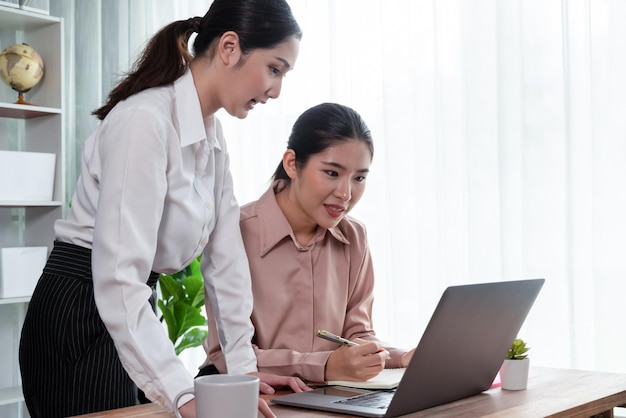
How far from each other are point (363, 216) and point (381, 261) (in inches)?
7.2

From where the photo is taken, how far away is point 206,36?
4.65 ft

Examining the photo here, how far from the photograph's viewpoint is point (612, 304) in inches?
89.4

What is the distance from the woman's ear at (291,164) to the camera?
5.93 ft

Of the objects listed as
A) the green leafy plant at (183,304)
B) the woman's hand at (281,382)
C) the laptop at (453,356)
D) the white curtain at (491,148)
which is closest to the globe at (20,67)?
the green leafy plant at (183,304)

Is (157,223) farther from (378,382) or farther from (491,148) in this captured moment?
(491,148)

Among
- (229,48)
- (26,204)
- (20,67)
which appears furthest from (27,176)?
(229,48)

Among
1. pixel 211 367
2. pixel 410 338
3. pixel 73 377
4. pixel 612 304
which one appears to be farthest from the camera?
pixel 410 338

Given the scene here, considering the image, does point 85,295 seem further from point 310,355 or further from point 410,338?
point 410,338

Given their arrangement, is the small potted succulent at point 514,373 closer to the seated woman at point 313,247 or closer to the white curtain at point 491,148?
the seated woman at point 313,247

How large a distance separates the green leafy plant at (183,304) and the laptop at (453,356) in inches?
77.0

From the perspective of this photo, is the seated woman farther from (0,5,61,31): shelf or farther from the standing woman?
(0,5,61,31): shelf

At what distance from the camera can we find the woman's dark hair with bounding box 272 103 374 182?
1.74 m

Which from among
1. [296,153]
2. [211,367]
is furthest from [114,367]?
[296,153]

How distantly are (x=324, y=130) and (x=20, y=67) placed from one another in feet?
6.62
